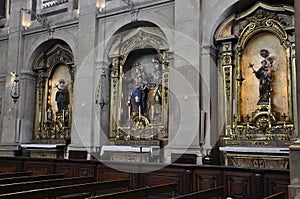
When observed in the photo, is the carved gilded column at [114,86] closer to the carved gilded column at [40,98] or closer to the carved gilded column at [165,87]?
the carved gilded column at [165,87]

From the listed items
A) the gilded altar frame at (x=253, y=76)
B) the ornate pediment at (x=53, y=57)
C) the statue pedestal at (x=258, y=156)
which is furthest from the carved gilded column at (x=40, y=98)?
the statue pedestal at (x=258, y=156)

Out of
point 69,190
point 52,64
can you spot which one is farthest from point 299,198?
point 52,64

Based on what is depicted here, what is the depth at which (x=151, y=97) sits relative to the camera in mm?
11594

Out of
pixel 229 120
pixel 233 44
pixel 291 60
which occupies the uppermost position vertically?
pixel 233 44

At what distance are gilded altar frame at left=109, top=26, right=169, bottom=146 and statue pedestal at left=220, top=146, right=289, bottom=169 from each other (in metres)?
2.17

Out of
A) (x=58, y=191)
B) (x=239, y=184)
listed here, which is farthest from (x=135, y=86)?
(x=58, y=191)

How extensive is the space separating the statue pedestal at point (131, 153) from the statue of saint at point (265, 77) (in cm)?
322

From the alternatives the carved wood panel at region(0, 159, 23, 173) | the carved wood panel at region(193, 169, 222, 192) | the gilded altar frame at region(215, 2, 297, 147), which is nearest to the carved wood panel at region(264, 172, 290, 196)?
the carved wood panel at region(193, 169, 222, 192)

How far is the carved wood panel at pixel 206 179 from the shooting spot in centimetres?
676

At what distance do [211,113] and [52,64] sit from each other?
22.6ft

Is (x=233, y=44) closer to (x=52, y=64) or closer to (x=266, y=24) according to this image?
(x=266, y=24)

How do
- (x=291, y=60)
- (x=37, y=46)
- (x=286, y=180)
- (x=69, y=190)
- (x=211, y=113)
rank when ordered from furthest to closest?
(x=37, y=46), (x=211, y=113), (x=291, y=60), (x=286, y=180), (x=69, y=190)

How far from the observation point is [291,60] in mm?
9156

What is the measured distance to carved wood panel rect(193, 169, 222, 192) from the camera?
22.2 feet
